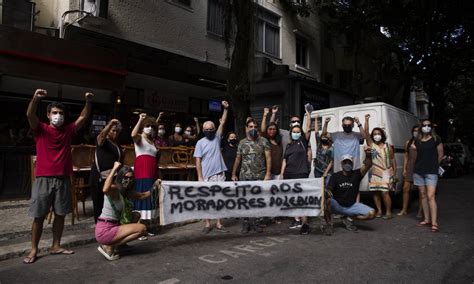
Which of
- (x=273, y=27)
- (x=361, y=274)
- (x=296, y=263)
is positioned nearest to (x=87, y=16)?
(x=296, y=263)

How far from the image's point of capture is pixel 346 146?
292 inches

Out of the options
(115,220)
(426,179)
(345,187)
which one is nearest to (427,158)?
(426,179)

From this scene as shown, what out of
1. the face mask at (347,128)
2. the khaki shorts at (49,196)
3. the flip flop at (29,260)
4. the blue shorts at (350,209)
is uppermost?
the face mask at (347,128)

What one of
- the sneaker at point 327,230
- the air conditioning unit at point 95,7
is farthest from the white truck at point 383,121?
the air conditioning unit at point 95,7

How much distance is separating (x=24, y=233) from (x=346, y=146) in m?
5.69

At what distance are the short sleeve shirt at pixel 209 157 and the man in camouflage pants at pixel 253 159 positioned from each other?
1.19 feet

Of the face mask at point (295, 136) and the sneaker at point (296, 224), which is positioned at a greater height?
the face mask at point (295, 136)

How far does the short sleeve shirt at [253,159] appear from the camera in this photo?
6457 millimetres

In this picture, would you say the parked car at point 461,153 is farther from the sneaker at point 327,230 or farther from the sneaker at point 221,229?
the sneaker at point 221,229

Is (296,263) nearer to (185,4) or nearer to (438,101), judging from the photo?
(185,4)

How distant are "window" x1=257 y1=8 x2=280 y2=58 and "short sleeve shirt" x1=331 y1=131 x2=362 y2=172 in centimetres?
980

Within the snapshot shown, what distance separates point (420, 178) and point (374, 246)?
2055mm

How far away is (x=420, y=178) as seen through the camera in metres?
6.89

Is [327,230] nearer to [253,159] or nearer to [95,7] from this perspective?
[253,159]
